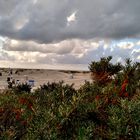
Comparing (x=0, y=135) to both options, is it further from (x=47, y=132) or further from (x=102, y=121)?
(x=102, y=121)

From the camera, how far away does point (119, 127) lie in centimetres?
721

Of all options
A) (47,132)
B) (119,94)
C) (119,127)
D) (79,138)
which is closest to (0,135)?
(47,132)

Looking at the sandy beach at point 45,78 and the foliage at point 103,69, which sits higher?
the foliage at point 103,69

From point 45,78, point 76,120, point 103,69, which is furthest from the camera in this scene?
point 45,78

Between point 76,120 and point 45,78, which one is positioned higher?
point 76,120

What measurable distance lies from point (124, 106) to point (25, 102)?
15.8ft

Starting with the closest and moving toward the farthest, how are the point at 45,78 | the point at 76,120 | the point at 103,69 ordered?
the point at 76,120 < the point at 103,69 < the point at 45,78

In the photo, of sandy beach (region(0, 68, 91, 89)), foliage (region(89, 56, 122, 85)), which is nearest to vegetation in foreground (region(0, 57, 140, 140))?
foliage (region(89, 56, 122, 85))

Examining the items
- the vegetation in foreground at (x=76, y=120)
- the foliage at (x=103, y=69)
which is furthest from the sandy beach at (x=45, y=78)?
the vegetation in foreground at (x=76, y=120)

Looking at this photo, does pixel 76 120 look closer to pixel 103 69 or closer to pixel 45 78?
pixel 103 69

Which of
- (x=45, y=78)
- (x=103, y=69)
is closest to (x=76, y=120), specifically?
(x=103, y=69)

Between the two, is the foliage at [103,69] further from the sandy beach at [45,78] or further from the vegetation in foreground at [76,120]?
the sandy beach at [45,78]

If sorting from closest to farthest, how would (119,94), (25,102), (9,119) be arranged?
(9,119)
(119,94)
(25,102)

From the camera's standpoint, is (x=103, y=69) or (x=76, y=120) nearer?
(x=76, y=120)
